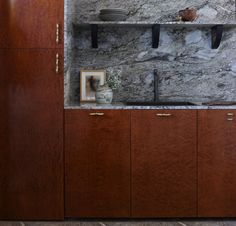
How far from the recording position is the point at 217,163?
3.07 metres

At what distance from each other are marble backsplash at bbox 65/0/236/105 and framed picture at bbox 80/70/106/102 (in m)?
0.09

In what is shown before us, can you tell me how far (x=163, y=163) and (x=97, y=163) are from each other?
48 centimetres

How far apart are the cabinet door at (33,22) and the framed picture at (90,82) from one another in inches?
24.0

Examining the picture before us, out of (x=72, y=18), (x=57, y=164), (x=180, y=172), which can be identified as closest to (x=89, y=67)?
(x=72, y=18)

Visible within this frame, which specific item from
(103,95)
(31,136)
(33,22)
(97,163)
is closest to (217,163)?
(97,163)

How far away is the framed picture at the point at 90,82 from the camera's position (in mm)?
3516

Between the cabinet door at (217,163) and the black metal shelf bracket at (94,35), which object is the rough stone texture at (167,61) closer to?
the black metal shelf bracket at (94,35)

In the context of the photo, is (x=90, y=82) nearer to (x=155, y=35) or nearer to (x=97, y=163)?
(x=155, y=35)

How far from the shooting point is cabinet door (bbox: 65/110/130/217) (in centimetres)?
304

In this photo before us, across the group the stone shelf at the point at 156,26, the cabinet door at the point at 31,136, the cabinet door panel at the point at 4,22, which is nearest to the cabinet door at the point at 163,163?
the cabinet door at the point at 31,136

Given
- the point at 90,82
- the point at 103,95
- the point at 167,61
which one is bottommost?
the point at 103,95

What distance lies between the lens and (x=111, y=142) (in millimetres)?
3047

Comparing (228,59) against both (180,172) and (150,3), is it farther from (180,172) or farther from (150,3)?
(180,172)

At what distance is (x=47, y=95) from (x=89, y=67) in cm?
72
